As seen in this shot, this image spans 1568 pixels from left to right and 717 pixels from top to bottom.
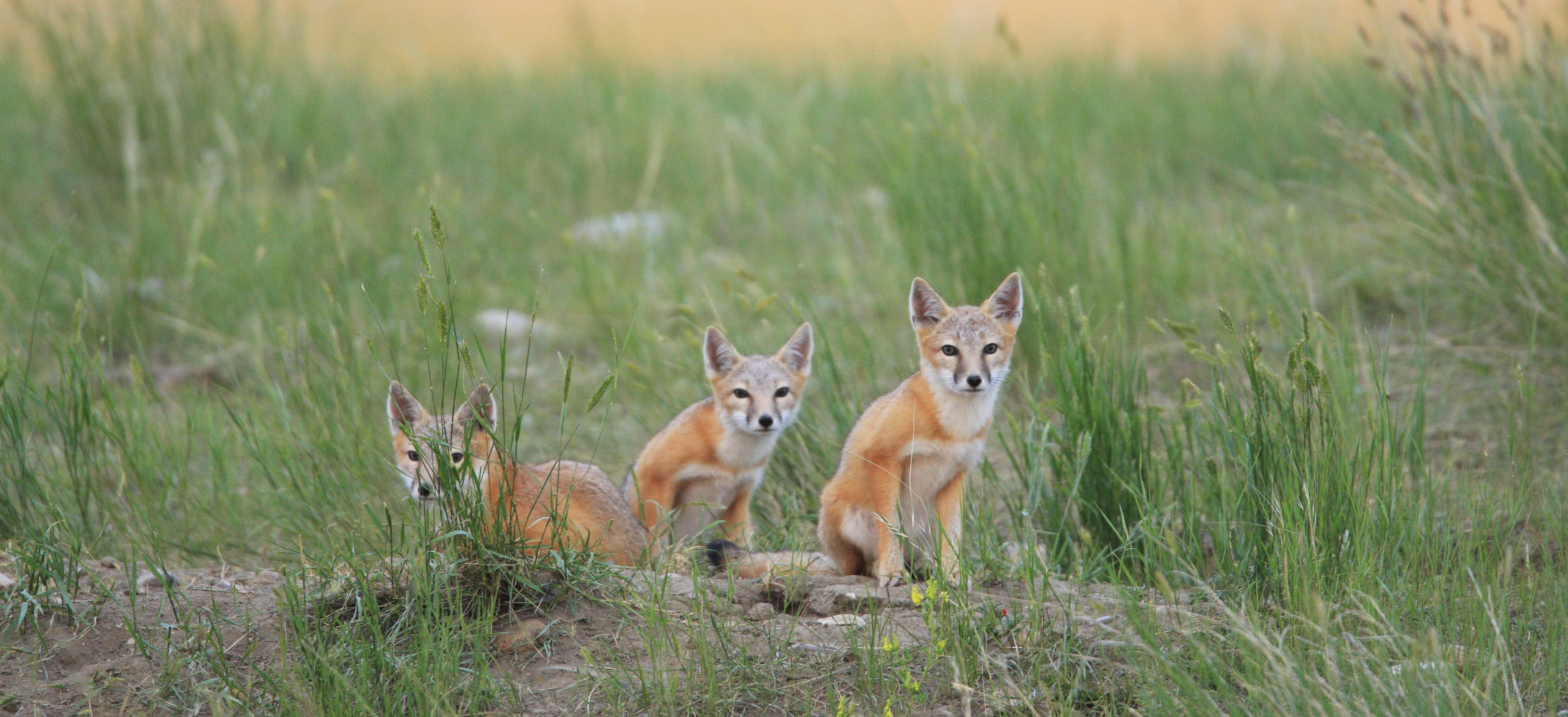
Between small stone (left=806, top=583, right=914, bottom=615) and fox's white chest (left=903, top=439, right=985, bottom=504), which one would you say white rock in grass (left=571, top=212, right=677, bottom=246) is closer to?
fox's white chest (left=903, top=439, right=985, bottom=504)

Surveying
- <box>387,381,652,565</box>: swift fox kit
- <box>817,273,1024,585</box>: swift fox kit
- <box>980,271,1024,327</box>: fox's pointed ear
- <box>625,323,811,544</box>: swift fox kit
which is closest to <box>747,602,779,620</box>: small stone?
<box>387,381,652,565</box>: swift fox kit

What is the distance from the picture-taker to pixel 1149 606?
3018 mm

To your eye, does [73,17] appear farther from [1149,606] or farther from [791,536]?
[1149,606]

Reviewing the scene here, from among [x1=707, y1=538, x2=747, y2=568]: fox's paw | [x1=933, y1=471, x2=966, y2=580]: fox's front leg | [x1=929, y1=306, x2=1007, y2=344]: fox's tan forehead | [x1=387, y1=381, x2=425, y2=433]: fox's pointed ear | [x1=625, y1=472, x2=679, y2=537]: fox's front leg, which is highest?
[x1=929, y1=306, x2=1007, y2=344]: fox's tan forehead

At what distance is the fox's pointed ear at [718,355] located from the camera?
457 cm

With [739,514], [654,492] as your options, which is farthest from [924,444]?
[654,492]

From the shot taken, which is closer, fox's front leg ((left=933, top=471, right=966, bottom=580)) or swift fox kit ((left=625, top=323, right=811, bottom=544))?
fox's front leg ((left=933, top=471, right=966, bottom=580))

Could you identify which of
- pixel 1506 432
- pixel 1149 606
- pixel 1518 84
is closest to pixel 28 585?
pixel 1149 606

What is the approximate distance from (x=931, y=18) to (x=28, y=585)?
11.2 metres

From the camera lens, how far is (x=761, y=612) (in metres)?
3.38

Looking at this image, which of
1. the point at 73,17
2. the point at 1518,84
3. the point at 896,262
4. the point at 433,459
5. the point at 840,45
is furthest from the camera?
the point at 840,45

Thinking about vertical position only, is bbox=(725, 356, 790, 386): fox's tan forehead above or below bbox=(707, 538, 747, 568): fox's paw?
above

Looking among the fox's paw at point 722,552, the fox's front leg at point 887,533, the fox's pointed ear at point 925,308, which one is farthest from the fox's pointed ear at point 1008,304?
the fox's paw at point 722,552

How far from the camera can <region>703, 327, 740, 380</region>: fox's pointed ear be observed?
4.57 m
